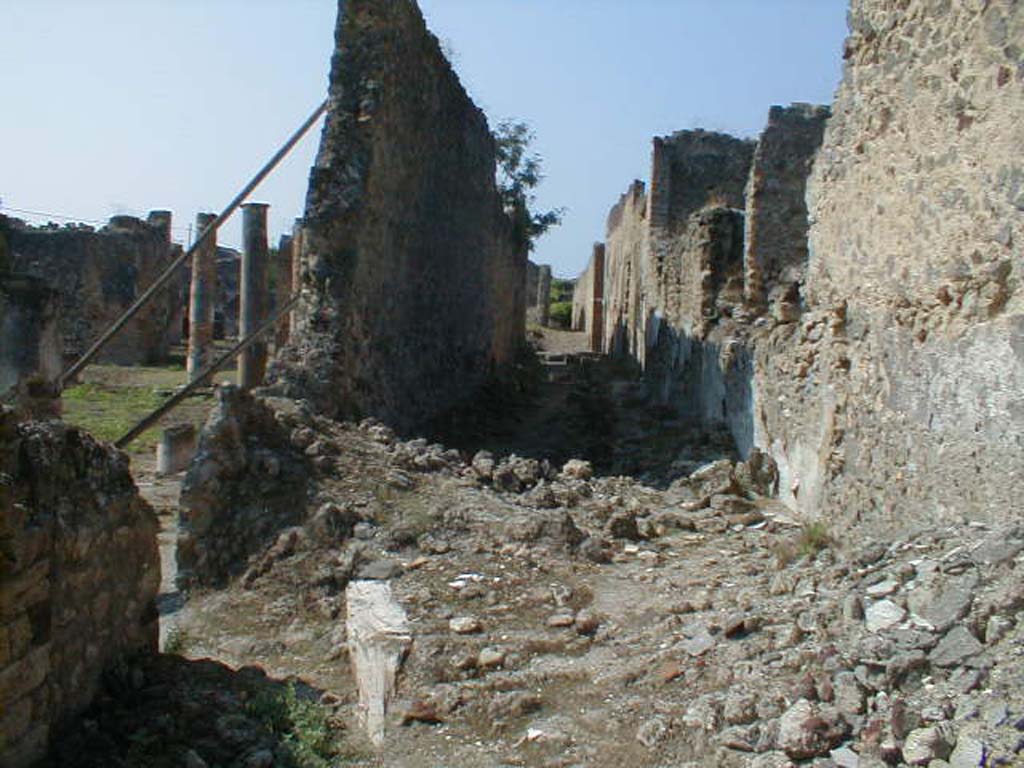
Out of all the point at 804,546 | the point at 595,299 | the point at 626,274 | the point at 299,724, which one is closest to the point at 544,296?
the point at 595,299

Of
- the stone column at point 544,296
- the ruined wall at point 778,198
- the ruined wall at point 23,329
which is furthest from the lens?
the stone column at point 544,296

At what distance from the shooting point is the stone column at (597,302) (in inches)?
1355

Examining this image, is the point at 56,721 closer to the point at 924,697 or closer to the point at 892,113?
the point at 924,697

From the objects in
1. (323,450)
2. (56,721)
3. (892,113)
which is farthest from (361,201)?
(56,721)

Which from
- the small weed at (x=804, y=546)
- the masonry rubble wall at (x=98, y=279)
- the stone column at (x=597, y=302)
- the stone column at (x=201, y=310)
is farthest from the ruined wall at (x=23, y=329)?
the stone column at (x=597, y=302)

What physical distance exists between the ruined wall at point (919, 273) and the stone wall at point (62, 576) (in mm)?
3514

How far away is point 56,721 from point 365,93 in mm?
7013

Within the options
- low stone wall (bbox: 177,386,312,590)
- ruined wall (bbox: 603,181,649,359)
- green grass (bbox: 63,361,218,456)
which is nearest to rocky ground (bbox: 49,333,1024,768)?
low stone wall (bbox: 177,386,312,590)

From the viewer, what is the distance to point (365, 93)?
969 cm

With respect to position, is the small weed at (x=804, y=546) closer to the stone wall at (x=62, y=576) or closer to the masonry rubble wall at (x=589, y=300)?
the stone wall at (x=62, y=576)

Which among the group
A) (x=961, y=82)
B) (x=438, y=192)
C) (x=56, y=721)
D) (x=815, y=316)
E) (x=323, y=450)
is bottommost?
(x=56, y=721)

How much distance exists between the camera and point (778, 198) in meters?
13.9

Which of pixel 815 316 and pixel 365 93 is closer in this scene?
pixel 815 316

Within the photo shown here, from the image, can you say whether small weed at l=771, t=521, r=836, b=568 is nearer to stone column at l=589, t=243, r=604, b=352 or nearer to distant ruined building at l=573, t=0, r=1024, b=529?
distant ruined building at l=573, t=0, r=1024, b=529
